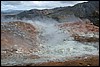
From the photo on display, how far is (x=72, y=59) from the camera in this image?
53.7 ft

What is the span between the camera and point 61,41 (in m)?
22.4

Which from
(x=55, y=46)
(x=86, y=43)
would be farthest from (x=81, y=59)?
(x=86, y=43)

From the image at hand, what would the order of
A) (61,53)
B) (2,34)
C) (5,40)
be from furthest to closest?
(2,34) < (5,40) < (61,53)

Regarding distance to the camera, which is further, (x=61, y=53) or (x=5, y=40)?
(x=5, y=40)

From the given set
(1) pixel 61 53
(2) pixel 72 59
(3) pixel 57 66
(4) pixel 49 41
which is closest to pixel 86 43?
(4) pixel 49 41

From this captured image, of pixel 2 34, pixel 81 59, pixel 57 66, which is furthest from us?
pixel 2 34

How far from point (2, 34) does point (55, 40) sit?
4442mm

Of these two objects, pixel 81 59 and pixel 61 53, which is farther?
pixel 61 53

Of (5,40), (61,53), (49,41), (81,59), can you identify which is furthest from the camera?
(49,41)

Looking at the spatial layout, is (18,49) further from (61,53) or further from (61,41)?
(61,41)

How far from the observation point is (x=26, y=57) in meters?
16.8

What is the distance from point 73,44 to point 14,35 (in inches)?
182

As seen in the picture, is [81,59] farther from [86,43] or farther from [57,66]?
[86,43]

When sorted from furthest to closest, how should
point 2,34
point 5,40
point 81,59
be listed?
point 2,34 → point 5,40 → point 81,59
